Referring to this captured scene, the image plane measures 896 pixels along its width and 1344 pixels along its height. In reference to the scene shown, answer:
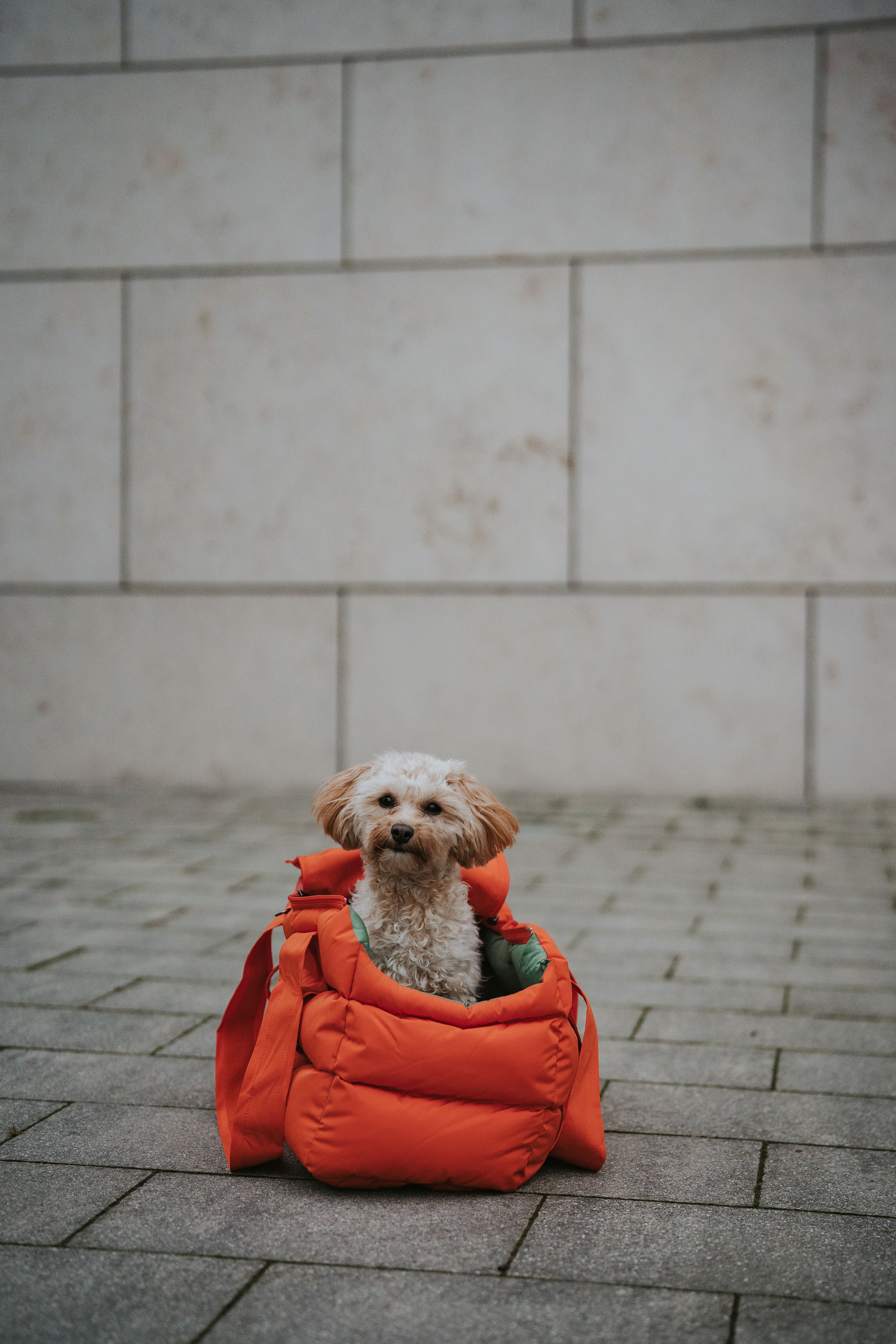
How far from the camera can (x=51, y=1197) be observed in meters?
2.67

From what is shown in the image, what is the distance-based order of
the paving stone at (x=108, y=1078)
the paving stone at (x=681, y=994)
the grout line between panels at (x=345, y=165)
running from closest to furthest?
the paving stone at (x=108, y=1078) < the paving stone at (x=681, y=994) < the grout line between panels at (x=345, y=165)

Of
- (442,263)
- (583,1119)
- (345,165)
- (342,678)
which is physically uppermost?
(345,165)

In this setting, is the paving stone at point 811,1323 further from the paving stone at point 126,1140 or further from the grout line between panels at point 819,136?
the grout line between panels at point 819,136

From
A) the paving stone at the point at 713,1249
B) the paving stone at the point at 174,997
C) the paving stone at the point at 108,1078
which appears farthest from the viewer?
the paving stone at the point at 174,997

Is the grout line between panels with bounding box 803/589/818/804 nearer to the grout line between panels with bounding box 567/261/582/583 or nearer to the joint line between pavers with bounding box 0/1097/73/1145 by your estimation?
the grout line between panels with bounding box 567/261/582/583

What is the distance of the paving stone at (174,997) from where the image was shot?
4.08m

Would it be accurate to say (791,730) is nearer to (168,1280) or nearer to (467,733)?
(467,733)

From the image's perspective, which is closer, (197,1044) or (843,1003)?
(197,1044)

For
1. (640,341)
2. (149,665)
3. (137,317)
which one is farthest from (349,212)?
(149,665)

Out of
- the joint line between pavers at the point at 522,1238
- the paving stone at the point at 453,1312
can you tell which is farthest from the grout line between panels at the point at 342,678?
the paving stone at the point at 453,1312

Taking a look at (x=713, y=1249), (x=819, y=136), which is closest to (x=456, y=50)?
(x=819, y=136)

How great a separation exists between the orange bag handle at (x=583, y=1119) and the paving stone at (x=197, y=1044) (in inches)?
47.7

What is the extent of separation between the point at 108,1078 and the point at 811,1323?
2.05 m

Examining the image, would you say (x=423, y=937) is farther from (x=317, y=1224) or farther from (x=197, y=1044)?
(x=197, y=1044)
